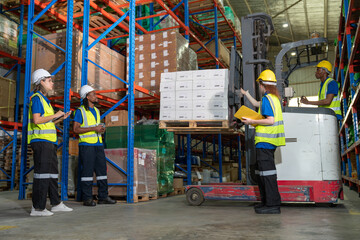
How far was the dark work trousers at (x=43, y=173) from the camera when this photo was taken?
13.5 ft

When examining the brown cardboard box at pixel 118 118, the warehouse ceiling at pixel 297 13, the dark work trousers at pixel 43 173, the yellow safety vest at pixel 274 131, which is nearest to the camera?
the dark work trousers at pixel 43 173

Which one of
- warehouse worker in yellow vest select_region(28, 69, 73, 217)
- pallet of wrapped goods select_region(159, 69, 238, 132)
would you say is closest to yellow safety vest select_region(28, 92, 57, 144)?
warehouse worker in yellow vest select_region(28, 69, 73, 217)

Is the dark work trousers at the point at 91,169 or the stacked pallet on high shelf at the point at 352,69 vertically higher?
the stacked pallet on high shelf at the point at 352,69

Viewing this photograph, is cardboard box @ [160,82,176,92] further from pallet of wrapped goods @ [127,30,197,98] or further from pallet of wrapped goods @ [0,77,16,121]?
pallet of wrapped goods @ [0,77,16,121]

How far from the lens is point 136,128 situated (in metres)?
7.11

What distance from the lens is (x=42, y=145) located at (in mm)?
4203

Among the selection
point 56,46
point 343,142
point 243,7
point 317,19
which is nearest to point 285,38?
point 317,19

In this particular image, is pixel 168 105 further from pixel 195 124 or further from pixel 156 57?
pixel 156 57

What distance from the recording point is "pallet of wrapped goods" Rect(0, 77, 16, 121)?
30.5 feet

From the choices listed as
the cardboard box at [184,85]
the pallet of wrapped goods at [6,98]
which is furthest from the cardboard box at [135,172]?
the pallet of wrapped goods at [6,98]

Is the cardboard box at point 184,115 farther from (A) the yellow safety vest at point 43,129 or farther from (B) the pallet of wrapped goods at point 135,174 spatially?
(A) the yellow safety vest at point 43,129

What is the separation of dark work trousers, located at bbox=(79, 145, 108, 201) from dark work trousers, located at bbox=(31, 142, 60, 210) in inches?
37.4

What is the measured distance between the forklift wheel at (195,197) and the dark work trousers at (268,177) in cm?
113

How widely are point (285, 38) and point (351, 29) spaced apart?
16.7 m
